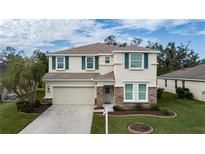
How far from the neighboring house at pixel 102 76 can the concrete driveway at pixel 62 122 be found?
2.81m

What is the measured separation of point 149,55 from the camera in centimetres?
1638

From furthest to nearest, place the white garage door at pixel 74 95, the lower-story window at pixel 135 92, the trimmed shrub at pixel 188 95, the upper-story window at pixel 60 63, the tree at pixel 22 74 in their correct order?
the trimmed shrub at pixel 188 95
the upper-story window at pixel 60 63
the white garage door at pixel 74 95
the lower-story window at pixel 135 92
the tree at pixel 22 74

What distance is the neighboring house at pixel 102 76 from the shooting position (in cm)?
1642

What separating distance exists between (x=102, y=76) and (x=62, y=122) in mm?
6276

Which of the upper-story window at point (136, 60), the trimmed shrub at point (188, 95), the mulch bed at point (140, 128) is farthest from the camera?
the trimmed shrub at point (188, 95)

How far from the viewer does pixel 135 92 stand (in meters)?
16.5

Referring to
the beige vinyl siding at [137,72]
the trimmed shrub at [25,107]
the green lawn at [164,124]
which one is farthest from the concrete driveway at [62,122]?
the beige vinyl siding at [137,72]

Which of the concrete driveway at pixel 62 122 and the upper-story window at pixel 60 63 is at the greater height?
the upper-story window at pixel 60 63

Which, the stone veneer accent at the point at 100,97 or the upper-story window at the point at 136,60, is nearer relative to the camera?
the upper-story window at the point at 136,60

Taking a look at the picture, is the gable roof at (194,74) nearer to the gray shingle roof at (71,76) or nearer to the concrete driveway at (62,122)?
the gray shingle roof at (71,76)

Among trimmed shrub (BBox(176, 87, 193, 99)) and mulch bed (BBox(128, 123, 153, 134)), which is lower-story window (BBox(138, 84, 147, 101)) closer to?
mulch bed (BBox(128, 123, 153, 134))
